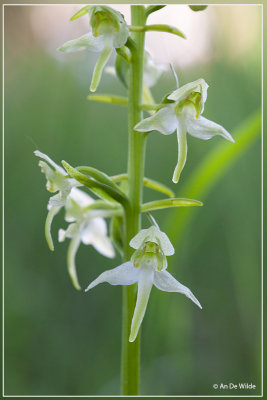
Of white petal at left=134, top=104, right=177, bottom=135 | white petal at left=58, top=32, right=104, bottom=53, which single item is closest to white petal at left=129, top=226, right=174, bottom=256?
white petal at left=134, top=104, right=177, bottom=135

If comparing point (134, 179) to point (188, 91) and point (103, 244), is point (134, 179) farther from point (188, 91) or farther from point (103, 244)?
point (103, 244)

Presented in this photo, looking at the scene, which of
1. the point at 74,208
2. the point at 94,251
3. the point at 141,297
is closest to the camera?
the point at 141,297

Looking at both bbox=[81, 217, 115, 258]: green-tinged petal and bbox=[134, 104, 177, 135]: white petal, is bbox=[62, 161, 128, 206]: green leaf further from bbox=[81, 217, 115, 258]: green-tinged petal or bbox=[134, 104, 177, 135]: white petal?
bbox=[81, 217, 115, 258]: green-tinged petal

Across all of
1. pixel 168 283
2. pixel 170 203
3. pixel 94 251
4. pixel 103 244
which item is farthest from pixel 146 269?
pixel 94 251

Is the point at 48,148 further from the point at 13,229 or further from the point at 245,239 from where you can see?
the point at 245,239

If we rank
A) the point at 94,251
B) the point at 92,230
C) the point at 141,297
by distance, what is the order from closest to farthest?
the point at 141,297 → the point at 92,230 → the point at 94,251

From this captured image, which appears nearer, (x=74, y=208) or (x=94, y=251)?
(x=74, y=208)

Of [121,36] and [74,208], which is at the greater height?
[121,36]
